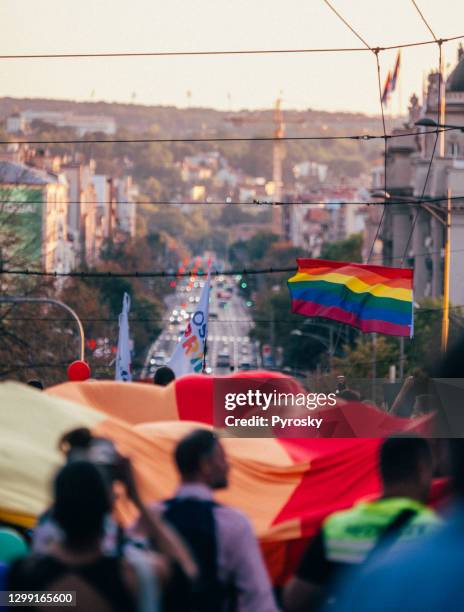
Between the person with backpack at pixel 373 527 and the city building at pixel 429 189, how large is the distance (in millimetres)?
53025

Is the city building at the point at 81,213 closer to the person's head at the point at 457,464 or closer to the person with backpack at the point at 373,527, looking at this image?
the person with backpack at the point at 373,527

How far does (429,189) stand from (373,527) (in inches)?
2547

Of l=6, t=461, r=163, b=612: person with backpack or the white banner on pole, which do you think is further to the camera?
the white banner on pole

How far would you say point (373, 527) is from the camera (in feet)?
18.9

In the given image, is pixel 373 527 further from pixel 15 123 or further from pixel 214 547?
pixel 15 123

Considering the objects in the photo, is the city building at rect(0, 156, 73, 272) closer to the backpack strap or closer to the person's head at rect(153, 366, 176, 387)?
the person's head at rect(153, 366, 176, 387)

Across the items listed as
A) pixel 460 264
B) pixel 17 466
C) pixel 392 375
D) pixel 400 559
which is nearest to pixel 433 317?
pixel 392 375

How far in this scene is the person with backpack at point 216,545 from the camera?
633 cm

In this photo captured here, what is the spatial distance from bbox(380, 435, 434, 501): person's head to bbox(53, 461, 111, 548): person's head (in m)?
1.10

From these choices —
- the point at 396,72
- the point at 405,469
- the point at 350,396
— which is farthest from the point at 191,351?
the point at 396,72

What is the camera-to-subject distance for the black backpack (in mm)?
6297

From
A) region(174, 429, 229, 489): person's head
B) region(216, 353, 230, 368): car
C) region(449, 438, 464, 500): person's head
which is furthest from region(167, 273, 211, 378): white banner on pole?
region(216, 353, 230, 368): car

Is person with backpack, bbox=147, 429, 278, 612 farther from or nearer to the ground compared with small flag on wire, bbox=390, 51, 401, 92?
nearer to the ground

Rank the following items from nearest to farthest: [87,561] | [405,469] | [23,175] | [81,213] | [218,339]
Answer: [87,561] < [405,469] < [23,175] < [81,213] < [218,339]
